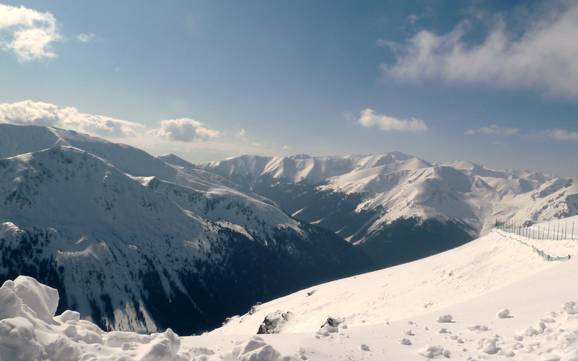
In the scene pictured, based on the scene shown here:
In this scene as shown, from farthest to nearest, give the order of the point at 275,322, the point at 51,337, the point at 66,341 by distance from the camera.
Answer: the point at 275,322
the point at 51,337
the point at 66,341

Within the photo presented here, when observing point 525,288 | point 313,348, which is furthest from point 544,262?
Answer: point 313,348

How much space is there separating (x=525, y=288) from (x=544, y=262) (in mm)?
15066

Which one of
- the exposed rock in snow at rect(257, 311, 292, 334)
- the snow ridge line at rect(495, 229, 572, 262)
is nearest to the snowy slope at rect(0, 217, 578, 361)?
the snow ridge line at rect(495, 229, 572, 262)

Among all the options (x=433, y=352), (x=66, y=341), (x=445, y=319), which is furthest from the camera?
(x=445, y=319)

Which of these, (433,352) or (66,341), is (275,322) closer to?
(433,352)

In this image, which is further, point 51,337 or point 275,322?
point 275,322

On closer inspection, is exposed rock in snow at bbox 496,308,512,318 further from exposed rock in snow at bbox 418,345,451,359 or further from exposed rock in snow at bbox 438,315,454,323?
exposed rock in snow at bbox 418,345,451,359

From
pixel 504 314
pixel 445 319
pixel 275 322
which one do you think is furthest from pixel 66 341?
pixel 275 322

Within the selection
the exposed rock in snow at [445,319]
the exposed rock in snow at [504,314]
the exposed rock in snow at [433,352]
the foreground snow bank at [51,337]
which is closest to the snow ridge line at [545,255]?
the exposed rock in snow at [504,314]

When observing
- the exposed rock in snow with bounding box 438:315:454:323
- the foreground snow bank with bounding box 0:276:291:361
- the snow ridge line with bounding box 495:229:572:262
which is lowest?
the exposed rock in snow with bounding box 438:315:454:323

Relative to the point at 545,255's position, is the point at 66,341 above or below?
below

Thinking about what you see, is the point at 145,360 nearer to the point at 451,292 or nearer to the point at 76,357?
the point at 76,357

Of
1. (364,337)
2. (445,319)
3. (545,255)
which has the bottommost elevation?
(364,337)

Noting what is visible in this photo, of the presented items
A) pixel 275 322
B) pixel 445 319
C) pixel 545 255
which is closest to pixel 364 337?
pixel 445 319
